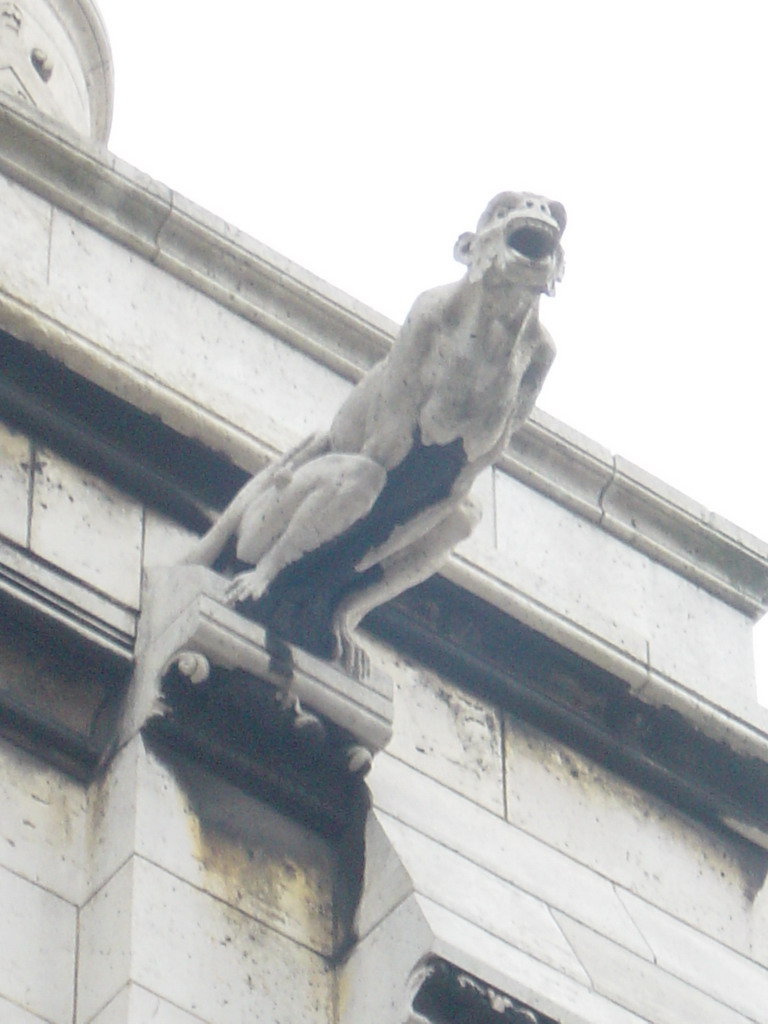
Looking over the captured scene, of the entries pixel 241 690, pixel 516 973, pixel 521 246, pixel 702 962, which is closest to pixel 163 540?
pixel 241 690

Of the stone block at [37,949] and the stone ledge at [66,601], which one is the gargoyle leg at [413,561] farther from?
the stone block at [37,949]

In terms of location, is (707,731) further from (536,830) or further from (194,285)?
(194,285)

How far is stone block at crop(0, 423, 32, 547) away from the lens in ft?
28.1

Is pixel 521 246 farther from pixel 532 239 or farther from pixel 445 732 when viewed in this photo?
pixel 445 732

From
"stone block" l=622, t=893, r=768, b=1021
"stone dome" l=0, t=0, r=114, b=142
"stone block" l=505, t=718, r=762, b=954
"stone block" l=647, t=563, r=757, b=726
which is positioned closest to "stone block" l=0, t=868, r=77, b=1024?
"stone block" l=505, t=718, r=762, b=954

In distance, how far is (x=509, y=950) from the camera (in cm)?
822

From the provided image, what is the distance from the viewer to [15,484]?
28.6 ft

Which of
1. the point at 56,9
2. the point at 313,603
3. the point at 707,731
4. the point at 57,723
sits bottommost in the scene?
the point at 57,723

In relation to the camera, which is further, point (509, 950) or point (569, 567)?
point (569, 567)

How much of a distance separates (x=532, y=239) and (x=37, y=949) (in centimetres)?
226

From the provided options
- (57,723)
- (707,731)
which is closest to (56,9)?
(707,731)

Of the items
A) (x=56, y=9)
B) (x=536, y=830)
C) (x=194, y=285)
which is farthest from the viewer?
(x=56, y=9)

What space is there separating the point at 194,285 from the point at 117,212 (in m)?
0.34

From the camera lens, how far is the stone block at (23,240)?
9.20 metres
